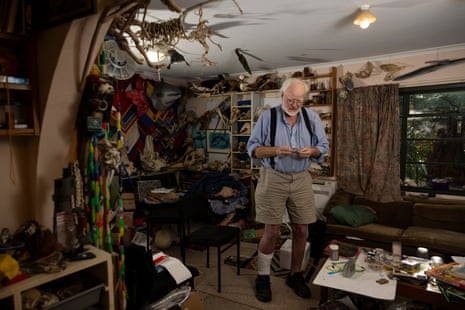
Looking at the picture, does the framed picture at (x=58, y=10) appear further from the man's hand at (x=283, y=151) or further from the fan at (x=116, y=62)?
the man's hand at (x=283, y=151)

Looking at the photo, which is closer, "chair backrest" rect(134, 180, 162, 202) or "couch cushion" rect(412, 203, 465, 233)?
"couch cushion" rect(412, 203, 465, 233)

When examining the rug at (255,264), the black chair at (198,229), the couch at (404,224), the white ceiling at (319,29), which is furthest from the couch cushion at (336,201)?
the white ceiling at (319,29)

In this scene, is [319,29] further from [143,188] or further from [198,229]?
[143,188]

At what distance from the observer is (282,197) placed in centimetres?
227

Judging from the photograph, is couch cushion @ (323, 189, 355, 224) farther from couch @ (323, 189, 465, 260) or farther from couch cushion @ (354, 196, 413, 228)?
couch cushion @ (354, 196, 413, 228)

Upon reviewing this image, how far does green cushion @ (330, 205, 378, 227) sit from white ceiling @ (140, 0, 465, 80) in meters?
1.73

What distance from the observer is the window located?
3.30 meters

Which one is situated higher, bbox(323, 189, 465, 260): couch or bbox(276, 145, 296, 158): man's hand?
bbox(276, 145, 296, 158): man's hand

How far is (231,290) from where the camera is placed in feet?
8.02

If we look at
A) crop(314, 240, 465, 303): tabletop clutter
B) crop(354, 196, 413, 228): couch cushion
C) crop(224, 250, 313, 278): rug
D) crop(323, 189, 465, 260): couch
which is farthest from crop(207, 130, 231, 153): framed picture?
crop(314, 240, 465, 303): tabletop clutter

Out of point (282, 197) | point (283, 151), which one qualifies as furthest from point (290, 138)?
point (282, 197)

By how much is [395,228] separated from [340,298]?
134 cm

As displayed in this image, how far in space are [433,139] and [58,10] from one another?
3.85 metres

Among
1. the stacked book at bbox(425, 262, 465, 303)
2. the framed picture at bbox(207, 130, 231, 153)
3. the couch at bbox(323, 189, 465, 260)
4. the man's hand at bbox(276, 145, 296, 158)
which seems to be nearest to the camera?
the stacked book at bbox(425, 262, 465, 303)
